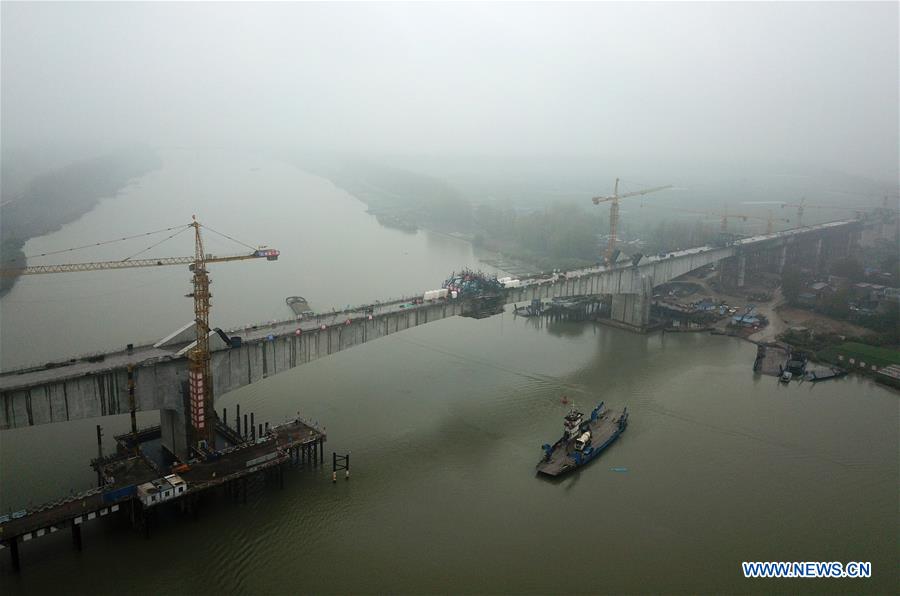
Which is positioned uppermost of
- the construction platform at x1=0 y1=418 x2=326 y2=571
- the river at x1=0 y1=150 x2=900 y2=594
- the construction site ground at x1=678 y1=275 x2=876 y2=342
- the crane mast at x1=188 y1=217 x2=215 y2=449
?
the crane mast at x1=188 y1=217 x2=215 y2=449

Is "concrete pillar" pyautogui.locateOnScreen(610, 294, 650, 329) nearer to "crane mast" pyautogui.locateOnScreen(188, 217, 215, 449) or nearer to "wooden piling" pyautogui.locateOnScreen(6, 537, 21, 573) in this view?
"crane mast" pyautogui.locateOnScreen(188, 217, 215, 449)

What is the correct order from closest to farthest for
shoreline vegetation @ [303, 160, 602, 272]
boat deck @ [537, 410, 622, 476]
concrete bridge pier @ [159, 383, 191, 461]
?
concrete bridge pier @ [159, 383, 191, 461]
boat deck @ [537, 410, 622, 476]
shoreline vegetation @ [303, 160, 602, 272]

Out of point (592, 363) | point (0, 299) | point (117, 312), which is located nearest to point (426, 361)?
point (592, 363)

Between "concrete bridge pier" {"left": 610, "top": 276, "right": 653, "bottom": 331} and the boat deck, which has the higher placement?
"concrete bridge pier" {"left": 610, "top": 276, "right": 653, "bottom": 331}

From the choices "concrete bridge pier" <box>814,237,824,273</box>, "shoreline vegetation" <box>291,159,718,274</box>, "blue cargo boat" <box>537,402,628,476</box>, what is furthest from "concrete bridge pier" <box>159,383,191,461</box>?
"concrete bridge pier" <box>814,237,824,273</box>

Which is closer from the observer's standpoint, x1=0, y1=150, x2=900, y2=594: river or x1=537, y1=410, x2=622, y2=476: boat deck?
x1=0, y1=150, x2=900, y2=594: river
